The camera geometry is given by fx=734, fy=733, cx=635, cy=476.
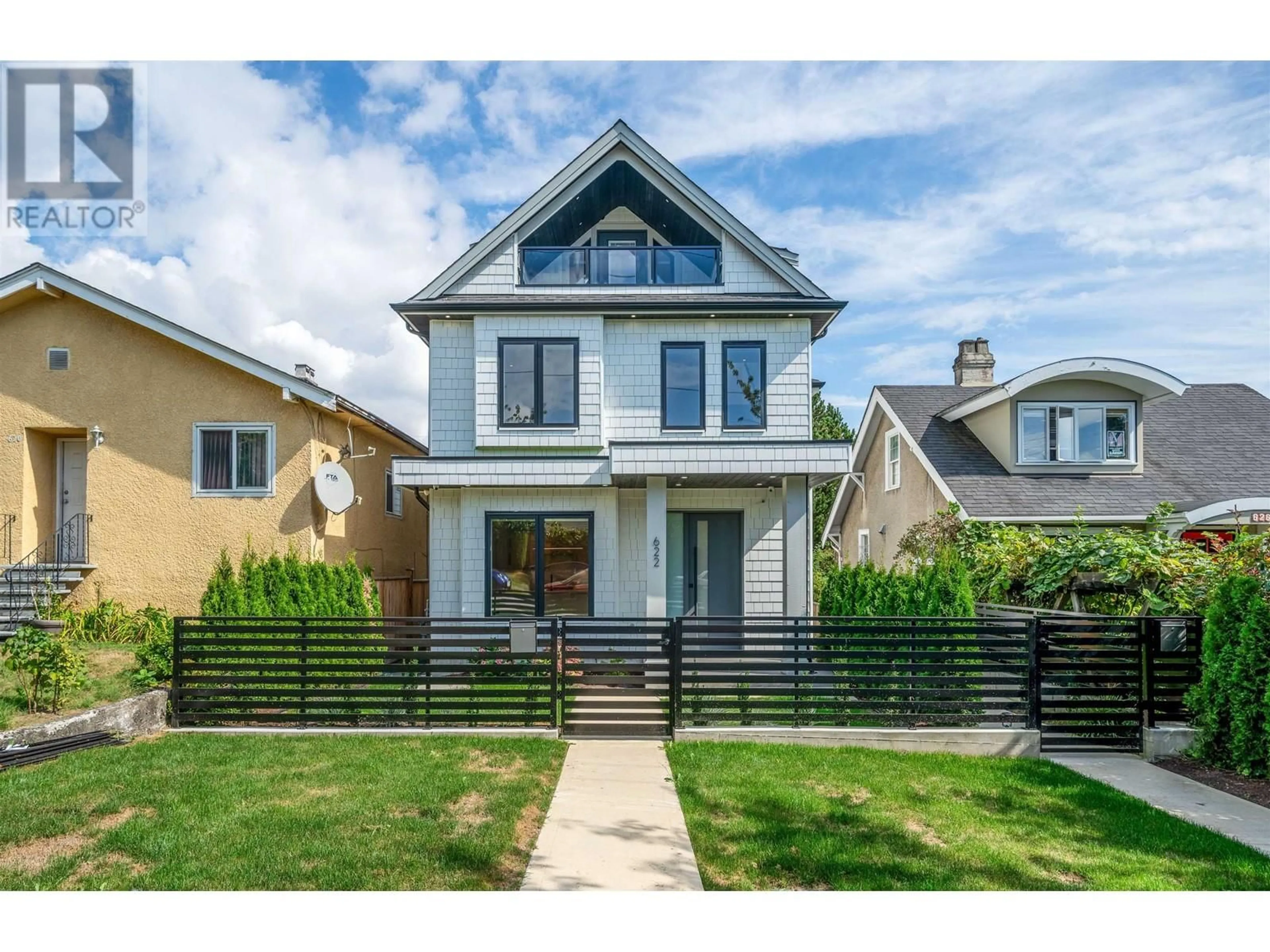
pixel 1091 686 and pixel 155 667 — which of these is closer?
pixel 1091 686

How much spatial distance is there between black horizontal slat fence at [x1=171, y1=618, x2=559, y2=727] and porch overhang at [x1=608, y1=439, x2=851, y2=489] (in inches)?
157

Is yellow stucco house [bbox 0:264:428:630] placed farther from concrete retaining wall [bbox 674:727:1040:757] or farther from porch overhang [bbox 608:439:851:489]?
concrete retaining wall [bbox 674:727:1040:757]

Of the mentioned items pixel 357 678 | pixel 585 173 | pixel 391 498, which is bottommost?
pixel 357 678

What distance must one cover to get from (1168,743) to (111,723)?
1141cm

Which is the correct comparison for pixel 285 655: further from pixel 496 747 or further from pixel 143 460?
pixel 143 460

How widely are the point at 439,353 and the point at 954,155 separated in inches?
354

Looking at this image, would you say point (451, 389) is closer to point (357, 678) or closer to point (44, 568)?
point (357, 678)

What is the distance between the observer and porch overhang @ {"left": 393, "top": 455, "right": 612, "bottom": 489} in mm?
12266

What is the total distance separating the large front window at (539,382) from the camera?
12961 millimetres

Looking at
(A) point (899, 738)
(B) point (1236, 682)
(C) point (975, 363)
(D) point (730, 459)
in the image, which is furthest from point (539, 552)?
(C) point (975, 363)

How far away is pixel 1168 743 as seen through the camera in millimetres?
7996

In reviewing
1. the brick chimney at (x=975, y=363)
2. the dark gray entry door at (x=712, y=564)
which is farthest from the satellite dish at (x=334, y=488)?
the brick chimney at (x=975, y=363)

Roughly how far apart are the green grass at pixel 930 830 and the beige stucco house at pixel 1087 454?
7.54m

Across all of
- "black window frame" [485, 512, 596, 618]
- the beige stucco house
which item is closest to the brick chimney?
the beige stucco house
